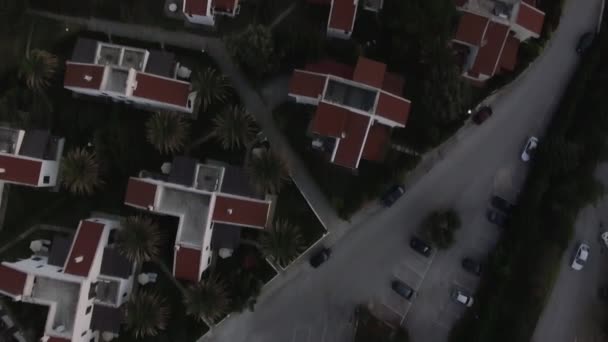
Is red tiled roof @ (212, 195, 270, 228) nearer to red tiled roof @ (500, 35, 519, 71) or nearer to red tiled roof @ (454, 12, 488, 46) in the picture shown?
red tiled roof @ (454, 12, 488, 46)

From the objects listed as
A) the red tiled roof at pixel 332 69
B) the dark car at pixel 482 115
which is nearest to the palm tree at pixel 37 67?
the red tiled roof at pixel 332 69

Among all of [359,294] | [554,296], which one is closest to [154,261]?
[359,294]

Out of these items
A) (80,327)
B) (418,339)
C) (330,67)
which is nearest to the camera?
(80,327)

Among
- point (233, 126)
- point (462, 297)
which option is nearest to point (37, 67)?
point (233, 126)

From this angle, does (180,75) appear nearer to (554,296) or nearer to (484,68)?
(484,68)

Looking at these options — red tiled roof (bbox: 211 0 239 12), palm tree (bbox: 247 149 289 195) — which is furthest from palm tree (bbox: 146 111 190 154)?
red tiled roof (bbox: 211 0 239 12)
